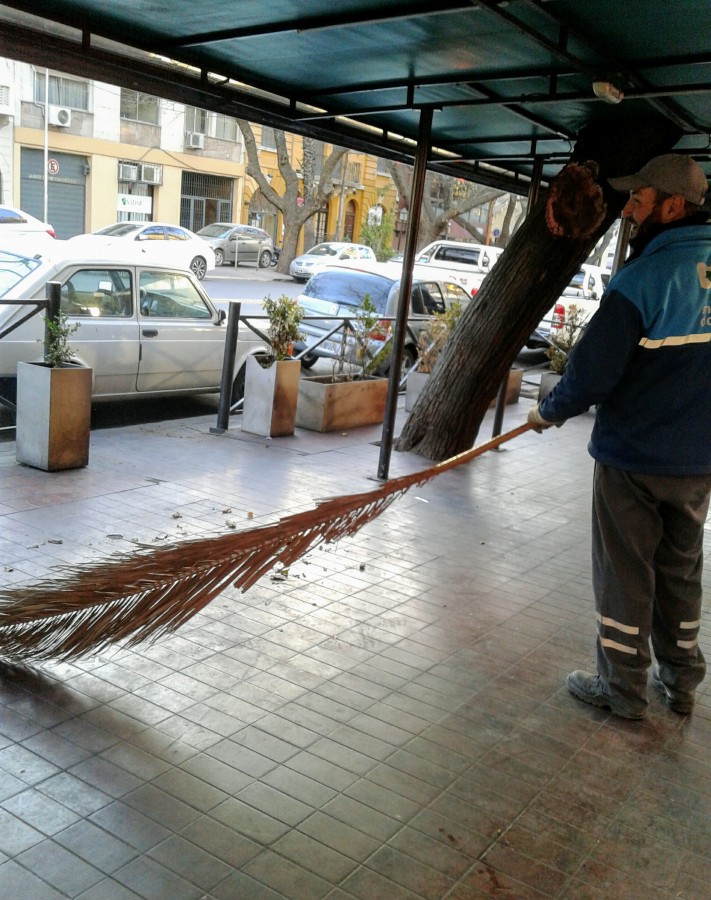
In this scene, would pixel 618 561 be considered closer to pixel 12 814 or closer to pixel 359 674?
pixel 359 674

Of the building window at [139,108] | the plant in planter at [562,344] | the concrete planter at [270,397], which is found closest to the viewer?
the concrete planter at [270,397]

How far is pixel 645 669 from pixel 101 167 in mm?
35925

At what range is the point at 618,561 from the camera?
12.5 ft

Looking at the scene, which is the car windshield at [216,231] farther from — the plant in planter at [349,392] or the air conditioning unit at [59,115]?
the plant in planter at [349,392]

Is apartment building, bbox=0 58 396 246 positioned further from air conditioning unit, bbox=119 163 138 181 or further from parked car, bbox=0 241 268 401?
parked car, bbox=0 241 268 401

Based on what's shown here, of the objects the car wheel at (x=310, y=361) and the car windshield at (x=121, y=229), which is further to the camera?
the car windshield at (x=121, y=229)

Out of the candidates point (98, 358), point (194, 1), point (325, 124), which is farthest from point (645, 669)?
point (98, 358)

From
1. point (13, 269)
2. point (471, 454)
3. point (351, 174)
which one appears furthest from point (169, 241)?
point (471, 454)

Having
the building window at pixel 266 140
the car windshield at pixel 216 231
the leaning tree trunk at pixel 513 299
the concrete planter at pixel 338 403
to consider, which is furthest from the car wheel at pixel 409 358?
the building window at pixel 266 140

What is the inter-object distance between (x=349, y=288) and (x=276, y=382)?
184 inches

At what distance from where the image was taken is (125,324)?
8938mm

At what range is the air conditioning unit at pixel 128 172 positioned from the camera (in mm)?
36594

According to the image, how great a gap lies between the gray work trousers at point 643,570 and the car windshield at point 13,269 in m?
6.23

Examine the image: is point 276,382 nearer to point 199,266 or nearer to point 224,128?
point 199,266
